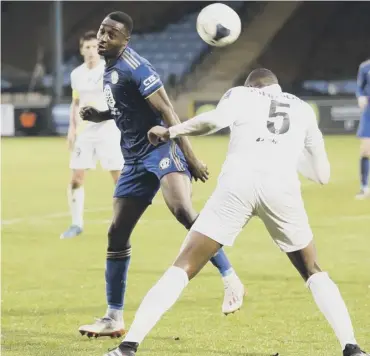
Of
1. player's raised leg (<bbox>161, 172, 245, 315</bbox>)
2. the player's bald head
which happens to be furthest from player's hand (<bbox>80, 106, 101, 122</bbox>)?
the player's bald head

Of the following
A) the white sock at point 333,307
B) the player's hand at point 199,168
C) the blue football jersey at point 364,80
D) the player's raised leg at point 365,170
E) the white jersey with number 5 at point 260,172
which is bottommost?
the player's raised leg at point 365,170

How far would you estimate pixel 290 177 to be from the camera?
5.97 meters

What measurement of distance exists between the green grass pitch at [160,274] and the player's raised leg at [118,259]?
0.12 metres

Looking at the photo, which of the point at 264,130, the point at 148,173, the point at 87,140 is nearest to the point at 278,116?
the point at 264,130

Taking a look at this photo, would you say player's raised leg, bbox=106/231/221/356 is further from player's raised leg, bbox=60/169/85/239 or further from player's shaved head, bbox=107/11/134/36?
player's raised leg, bbox=60/169/85/239

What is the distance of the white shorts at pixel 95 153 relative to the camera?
12047 millimetres

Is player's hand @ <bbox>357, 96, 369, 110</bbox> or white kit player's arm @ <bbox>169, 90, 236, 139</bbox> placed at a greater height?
white kit player's arm @ <bbox>169, 90, 236, 139</bbox>

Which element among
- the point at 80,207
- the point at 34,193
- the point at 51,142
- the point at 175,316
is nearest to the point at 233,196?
the point at 175,316

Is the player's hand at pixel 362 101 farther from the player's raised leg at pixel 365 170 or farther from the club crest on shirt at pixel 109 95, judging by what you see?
the club crest on shirt at pixel 109 95

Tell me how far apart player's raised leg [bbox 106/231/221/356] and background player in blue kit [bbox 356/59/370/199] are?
1022 cm

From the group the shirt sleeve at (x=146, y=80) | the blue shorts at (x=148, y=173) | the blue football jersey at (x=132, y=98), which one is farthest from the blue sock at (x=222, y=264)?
the shirt sleeve at (x=146, y=80)

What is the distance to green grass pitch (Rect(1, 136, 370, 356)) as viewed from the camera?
6.82 meters

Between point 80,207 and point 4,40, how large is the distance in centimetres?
3243

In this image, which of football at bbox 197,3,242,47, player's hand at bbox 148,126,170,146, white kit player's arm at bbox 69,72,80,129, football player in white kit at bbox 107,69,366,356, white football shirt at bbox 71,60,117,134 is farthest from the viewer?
white kit player's arm at bbox 69,72,80,129
